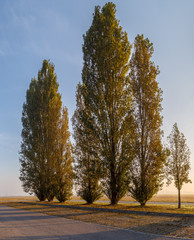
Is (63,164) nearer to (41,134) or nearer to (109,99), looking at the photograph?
(41,134)

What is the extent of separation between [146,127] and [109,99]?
3.64 meters

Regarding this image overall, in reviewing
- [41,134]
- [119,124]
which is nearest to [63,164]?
[41,134]

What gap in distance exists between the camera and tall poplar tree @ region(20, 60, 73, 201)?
89.1ft

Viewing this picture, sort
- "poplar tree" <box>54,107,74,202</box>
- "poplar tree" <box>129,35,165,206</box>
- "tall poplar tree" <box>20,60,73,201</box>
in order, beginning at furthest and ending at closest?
"tall poplar tree" <box>20,60,73,201</box> → "poplar tree" <box>54,107,74,202</box> → "poplar tree" <box>129,35,165,206</box>

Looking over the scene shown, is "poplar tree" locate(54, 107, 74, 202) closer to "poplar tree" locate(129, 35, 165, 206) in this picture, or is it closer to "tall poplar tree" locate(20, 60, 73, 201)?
"tall poplar tree" locate(20, 60, 73, 201)

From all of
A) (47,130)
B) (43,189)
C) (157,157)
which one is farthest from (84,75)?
(43,189)

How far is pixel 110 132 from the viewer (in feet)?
58.4

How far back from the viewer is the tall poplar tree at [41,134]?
1069 inches

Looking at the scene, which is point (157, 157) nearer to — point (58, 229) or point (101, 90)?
Result: point (101, 90)

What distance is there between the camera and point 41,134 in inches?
1138

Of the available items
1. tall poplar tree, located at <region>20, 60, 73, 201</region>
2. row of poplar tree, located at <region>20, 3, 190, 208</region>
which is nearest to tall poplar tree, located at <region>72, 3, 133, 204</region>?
row of poplar tree, located at <region>20, 3, 190, 208</region>

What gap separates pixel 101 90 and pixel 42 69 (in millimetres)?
15244

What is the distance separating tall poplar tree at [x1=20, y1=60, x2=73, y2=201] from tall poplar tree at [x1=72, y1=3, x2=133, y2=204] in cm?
917

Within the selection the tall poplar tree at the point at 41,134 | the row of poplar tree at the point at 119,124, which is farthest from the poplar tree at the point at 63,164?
the row of poplar tree at the point at 119,124
